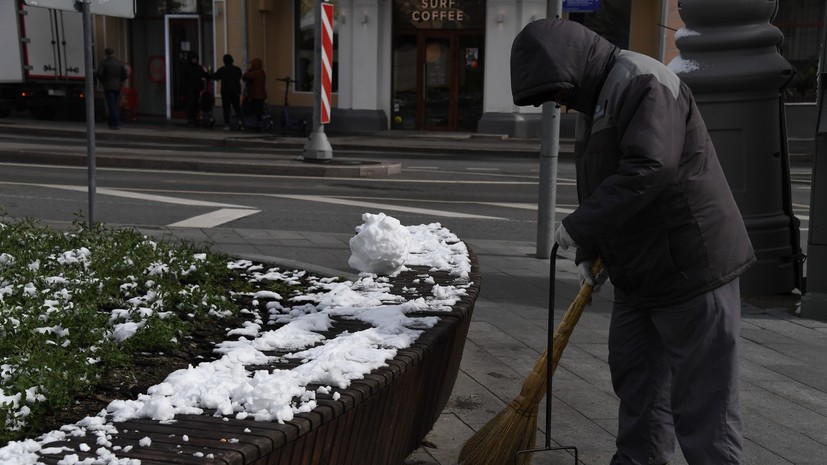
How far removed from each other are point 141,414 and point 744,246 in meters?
2.00

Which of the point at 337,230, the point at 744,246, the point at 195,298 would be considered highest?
the point at 744,246

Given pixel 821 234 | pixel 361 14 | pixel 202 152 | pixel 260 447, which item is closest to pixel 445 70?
pixel 361 14

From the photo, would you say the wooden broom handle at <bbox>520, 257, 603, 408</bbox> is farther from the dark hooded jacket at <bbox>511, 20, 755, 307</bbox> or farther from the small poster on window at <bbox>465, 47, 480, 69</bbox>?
the small poster on window at <bbox>465, 47, 480, 69</bbox>

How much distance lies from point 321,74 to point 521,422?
1312cm

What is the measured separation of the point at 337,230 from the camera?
1022 cm

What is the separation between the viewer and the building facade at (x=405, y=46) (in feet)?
79.0

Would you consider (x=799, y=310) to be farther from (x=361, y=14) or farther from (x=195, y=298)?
(x=361, y=14)

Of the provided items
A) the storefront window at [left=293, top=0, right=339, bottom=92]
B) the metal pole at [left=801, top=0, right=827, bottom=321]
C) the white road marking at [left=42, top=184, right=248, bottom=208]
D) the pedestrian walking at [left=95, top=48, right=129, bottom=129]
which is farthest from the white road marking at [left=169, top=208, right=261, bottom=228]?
the storefront window at [left=293, top=0, right=339, bottom=92]

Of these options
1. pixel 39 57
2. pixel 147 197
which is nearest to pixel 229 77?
pixel 39 57

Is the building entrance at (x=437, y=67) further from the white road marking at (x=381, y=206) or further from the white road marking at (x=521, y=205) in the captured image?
the white road marking at (x=381, y=206)

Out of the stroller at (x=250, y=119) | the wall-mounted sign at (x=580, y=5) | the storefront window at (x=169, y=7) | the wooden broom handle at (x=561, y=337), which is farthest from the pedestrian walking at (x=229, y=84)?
the wooden broom handle at (x=561, y=337)

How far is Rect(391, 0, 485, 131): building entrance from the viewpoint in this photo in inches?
987

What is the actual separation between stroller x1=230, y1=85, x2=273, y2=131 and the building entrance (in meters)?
3.14

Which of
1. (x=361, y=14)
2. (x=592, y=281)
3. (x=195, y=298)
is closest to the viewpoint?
(x=592, y=281)
